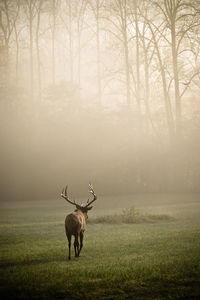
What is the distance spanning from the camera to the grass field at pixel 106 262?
6359 millimetres

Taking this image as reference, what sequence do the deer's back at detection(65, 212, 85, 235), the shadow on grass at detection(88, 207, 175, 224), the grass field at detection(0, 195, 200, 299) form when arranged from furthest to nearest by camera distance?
the shadow on grass at detection(88, 207, 175, 224) → the deer's back at detection(65, 212, 85, 235) → the grass field at detection(0, 195, 200, 299)

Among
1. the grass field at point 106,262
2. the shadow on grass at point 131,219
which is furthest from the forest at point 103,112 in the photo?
the grass field at point 106,262

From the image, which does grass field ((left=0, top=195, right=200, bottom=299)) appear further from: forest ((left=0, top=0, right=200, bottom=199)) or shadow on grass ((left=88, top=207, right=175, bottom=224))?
forest ((left=0, top=0, right=200, bottom=199))

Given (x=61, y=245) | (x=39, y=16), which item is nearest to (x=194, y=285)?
(x=61, y=245)

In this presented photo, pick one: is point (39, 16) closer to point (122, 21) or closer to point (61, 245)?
point (122, 21)

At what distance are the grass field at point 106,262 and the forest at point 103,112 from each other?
17.3 metres

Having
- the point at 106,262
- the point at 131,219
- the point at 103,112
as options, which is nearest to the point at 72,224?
the point at 106,262

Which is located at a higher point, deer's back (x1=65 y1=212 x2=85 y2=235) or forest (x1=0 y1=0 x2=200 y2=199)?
forest (x1=0 y1=0 x2=200 y2=199)

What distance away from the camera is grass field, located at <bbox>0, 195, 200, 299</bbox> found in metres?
6.36

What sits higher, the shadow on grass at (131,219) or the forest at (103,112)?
the forest at (103,112)

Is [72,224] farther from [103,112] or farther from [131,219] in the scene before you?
[103,112]

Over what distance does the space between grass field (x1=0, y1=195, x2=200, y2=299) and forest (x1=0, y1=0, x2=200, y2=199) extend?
17.3 m

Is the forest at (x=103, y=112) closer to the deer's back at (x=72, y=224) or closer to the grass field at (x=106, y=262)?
the grass field at (x=106, y=262)

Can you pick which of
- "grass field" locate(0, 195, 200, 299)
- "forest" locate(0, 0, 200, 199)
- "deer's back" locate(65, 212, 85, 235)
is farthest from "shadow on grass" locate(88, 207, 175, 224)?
"forest" locate(0, 0, 200, 199)
